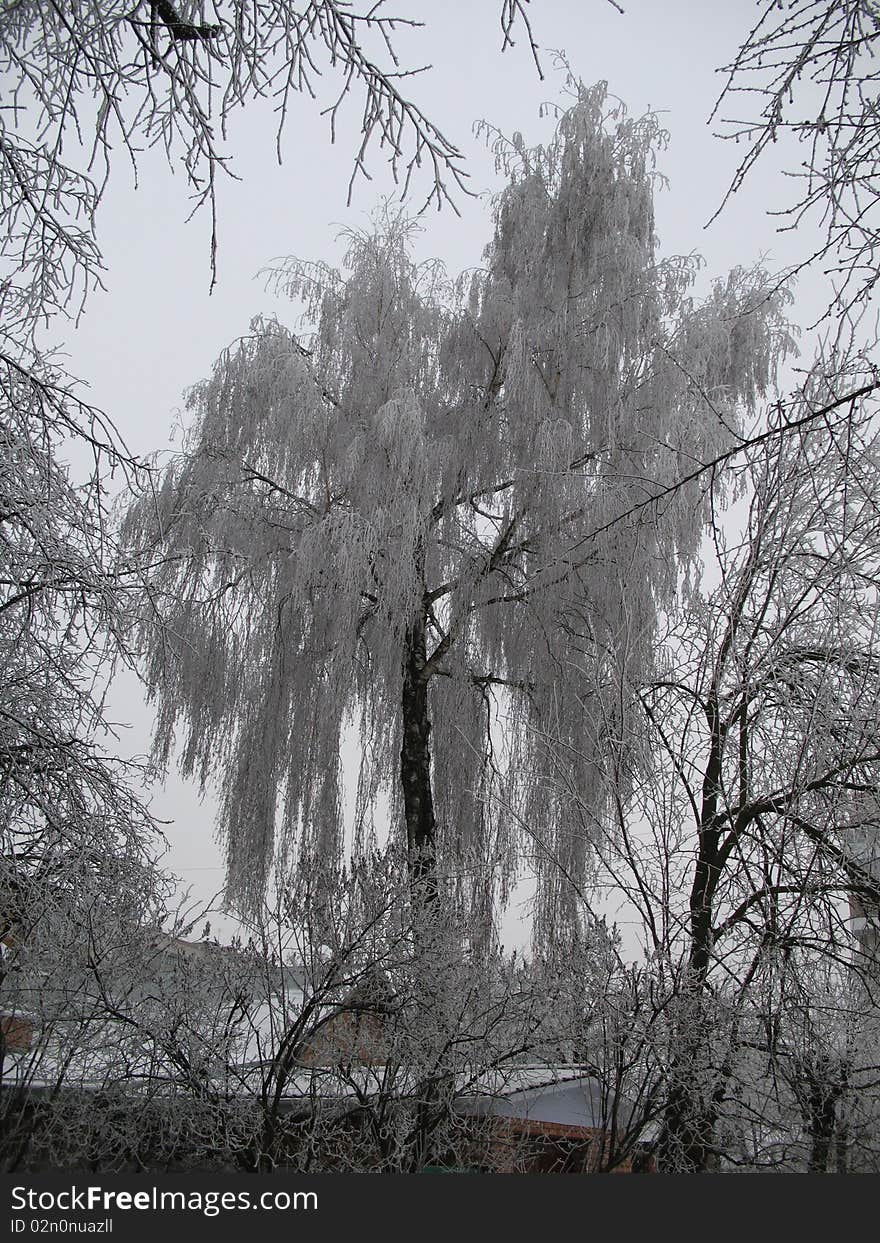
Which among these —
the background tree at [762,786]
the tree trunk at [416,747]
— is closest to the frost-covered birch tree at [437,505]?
the tree trunk at [416,747]

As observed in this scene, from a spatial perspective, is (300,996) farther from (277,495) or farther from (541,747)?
(277,495)

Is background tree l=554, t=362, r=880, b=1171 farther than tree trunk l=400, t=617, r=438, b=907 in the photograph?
No

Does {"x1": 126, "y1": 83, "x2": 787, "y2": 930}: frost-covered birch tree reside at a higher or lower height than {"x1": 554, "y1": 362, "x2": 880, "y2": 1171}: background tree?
higher

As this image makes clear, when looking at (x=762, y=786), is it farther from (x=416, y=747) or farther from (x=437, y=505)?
(x=437, y=505)

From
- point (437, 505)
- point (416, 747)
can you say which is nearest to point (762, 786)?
point (416, 747)

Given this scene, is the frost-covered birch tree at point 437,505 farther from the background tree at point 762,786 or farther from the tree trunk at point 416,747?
the background tree at point 762,786

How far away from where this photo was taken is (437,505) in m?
7.70

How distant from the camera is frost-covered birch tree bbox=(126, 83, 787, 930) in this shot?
709 cm

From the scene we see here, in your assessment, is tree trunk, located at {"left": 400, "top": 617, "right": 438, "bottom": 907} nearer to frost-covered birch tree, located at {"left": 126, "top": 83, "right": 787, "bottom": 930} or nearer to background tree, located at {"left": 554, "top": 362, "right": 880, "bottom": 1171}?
frost-covered birch tree, located at {"left": 126, "top": 83, "right": 787, "bottom": 930}

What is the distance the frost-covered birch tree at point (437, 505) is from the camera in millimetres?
7086

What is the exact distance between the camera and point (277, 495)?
820 cm

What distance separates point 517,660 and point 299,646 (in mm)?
1552

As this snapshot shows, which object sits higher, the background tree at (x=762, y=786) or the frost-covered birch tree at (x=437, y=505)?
the frost-covered birch tree at (x=437, y=505)

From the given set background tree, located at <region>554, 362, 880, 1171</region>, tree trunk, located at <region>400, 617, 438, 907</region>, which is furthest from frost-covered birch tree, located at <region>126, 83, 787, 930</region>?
background tree, located at <region>554, 362, 880, 1171</region>
